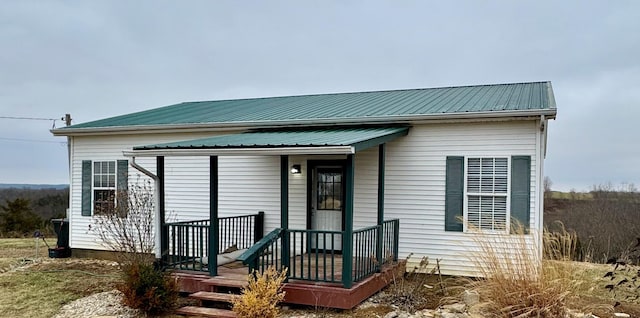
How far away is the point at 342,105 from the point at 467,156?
3259 millimetres

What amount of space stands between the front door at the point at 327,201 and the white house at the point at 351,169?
0.07ft

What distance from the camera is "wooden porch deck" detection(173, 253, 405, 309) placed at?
237 inches

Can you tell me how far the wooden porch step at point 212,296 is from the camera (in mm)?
6227

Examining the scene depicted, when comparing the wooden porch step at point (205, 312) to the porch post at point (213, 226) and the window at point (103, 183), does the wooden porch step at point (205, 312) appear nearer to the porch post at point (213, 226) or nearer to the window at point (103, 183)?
the porch post at point (213, 226)

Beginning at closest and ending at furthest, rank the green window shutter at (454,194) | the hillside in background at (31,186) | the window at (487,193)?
the window at (487,193)
the green window shutter at (454,194)
the hillside in background at (31,186)

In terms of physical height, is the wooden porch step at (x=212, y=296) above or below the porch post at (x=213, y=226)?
below

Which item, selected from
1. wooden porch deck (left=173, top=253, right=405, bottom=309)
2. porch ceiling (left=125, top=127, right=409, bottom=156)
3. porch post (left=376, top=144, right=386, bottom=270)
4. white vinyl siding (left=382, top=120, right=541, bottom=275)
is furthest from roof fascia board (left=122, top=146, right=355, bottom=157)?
white vinyl siding (left=382, top=120, right=541, bottom=275)

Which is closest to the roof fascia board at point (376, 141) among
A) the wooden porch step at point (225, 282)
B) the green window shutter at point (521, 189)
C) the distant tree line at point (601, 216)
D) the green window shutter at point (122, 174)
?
the green window shutter at point (521, 189)

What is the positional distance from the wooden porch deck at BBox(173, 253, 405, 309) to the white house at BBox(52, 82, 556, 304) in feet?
0.68

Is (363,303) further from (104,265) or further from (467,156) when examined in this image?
(104,265)

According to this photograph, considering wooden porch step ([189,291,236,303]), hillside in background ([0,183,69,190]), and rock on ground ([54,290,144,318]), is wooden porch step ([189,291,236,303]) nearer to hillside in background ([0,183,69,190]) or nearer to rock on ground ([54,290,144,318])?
rock on ground ([54,290,144,318])

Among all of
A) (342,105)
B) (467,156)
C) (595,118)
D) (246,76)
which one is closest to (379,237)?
(467,156)

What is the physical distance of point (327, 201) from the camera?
29.1 ft

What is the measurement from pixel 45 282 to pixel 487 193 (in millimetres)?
7735
